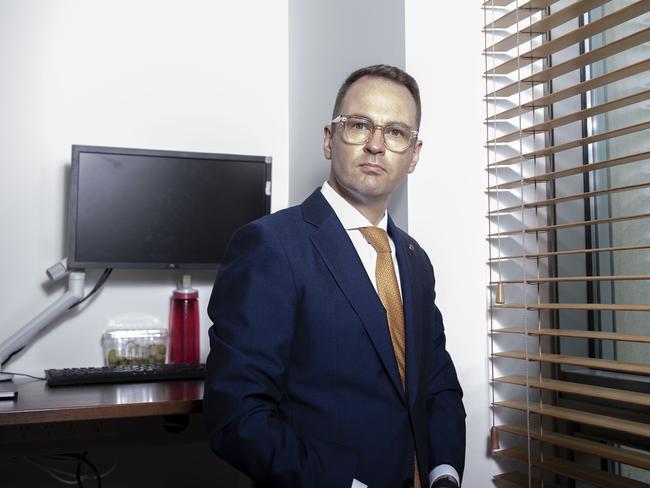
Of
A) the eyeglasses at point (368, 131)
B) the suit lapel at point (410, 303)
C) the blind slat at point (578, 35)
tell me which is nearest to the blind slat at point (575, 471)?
the suit lapel at point (410, 303)

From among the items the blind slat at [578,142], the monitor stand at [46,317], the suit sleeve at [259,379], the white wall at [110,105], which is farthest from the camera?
the white wall at [110,105]

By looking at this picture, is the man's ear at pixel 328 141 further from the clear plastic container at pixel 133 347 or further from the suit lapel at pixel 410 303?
the clear plastic container at pixel 133 347

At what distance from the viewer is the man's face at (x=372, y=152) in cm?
142

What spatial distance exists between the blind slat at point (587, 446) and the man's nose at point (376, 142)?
739 millimetres

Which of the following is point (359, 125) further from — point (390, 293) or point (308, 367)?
point (308, 367)

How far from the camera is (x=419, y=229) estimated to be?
5.50ft

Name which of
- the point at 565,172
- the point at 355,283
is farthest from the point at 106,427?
the point at 565,172

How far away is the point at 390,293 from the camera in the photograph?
4.59 ft

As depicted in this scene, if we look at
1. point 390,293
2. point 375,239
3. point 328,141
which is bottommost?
point 390,293

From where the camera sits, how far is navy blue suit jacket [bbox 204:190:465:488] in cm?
118

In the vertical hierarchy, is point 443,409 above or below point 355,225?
below

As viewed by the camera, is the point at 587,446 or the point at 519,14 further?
the point at 519,14

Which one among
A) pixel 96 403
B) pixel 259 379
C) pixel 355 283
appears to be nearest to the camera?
pixel 259 379

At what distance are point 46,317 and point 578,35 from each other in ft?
5.27
